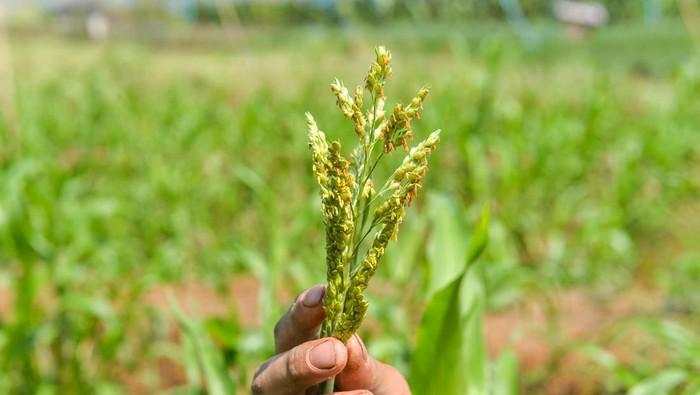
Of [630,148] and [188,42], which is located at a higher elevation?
[188,42]

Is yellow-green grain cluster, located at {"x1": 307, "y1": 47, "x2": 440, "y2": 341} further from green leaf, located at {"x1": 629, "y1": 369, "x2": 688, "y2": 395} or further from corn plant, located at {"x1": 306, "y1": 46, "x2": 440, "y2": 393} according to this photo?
green leaf, located at {"x1": 629, "y1": 369, "x2": 688, "y2": 395}

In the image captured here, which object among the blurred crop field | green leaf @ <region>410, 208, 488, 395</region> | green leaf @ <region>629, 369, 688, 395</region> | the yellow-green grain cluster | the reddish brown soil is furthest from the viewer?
the reddish brown soil

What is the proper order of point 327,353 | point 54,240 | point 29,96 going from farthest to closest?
point 29,96 → point 54,240 → point 327,353

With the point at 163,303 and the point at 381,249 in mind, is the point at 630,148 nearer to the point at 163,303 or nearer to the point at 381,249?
the point at 163,303

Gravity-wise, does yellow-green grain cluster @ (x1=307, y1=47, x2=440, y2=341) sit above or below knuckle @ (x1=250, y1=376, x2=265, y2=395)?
above

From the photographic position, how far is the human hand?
50 cm

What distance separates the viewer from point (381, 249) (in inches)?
19.5

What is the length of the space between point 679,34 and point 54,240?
941 cm

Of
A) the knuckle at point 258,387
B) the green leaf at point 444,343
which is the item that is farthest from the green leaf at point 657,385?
the knuckle at point 258,387

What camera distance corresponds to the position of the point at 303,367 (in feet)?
1.64

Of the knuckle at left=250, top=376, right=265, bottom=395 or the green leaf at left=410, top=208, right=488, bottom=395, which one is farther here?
the green leaf at left=410, top=208, right=488, bottom=395

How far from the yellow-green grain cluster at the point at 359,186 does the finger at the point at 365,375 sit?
0.03 metres

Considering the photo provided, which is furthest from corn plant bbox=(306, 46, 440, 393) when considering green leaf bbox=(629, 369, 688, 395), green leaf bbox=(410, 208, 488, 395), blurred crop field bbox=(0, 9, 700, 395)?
green leaf bbox=(629, 369, 688, 395)

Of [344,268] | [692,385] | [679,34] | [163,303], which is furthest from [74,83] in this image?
[679,34]
